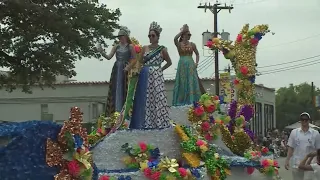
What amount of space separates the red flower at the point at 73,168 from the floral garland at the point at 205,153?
3396mm

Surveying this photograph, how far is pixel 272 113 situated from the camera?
47.4m

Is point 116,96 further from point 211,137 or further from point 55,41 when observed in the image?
point 55,41

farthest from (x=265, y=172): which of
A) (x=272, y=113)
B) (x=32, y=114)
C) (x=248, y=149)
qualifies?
(x=272, y=113)

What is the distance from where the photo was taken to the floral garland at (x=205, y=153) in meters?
7.51

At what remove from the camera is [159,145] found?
304 inches

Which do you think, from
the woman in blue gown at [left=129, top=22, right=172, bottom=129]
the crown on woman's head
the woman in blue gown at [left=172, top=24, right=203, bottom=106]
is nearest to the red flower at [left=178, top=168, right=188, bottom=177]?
the woman in blue gown at [left=129, top=22, right=172, bottom=129]

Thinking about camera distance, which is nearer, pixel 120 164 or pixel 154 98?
pixel 120 164

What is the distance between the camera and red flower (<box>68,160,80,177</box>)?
426 cm

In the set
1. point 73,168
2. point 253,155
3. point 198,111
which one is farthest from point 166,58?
point 73,168

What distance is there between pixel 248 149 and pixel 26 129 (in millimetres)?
6598

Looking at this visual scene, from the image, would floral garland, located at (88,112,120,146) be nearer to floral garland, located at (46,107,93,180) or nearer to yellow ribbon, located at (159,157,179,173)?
yellow ribbon, located at (159,157,179,173)

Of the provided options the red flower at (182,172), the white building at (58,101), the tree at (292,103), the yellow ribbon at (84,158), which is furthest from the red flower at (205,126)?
the tree at (292,103)

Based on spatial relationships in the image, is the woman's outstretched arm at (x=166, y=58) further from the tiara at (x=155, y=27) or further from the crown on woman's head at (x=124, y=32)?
the crown on woman's head at (x=124, y=32)

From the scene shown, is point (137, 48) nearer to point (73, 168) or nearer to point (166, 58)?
point (166, 58)
